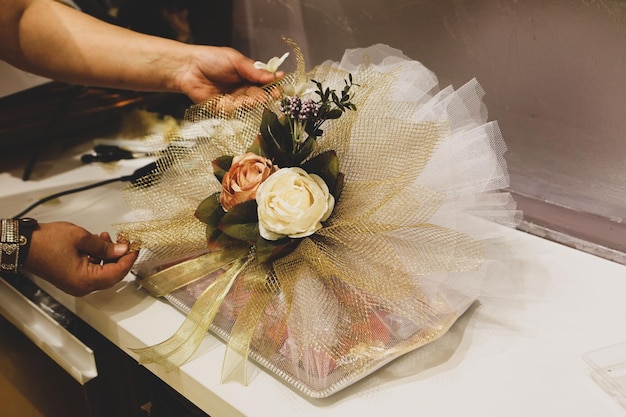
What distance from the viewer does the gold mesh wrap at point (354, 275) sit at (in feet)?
2.09

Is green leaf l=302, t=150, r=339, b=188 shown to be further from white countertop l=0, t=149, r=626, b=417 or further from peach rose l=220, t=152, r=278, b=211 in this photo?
white countertop l=0, t=149, r=626, b=417

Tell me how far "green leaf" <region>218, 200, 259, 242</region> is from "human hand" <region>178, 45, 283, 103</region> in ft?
0.88

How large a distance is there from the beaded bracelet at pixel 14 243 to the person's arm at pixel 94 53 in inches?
13.1

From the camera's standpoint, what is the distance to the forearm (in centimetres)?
101

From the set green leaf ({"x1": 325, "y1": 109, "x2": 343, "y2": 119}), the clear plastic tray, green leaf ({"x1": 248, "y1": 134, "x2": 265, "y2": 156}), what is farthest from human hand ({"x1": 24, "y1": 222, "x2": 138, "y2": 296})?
the clear plastic tray

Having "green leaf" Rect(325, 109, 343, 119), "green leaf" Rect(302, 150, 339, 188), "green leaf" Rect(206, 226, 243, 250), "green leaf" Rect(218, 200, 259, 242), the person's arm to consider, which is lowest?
"green leaf" Rect(206, 226, 243, 250)

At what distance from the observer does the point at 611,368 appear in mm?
640

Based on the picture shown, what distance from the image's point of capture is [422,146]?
68 centimetres

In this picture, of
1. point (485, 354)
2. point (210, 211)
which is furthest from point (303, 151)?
point (485, 354)

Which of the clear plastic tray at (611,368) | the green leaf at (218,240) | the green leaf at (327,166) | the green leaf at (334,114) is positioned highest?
the green leaf at (334,114)

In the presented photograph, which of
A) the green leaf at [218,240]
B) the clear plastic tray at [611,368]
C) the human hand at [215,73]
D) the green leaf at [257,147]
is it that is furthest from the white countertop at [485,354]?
the human hand at [215,73]

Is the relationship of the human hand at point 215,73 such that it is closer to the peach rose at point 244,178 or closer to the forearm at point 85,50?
the forearm at point 85,50

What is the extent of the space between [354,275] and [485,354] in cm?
17

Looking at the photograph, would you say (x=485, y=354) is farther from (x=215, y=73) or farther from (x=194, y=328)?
(x=215, y=73)
